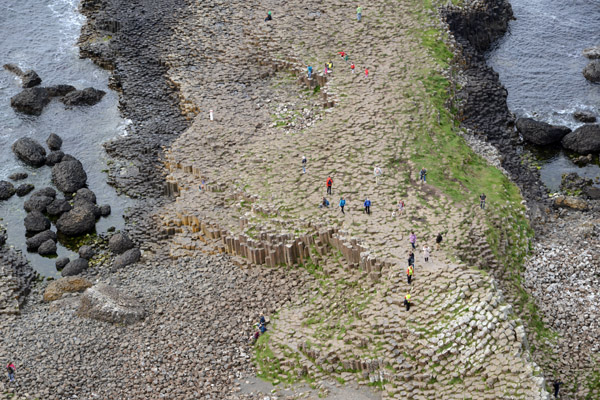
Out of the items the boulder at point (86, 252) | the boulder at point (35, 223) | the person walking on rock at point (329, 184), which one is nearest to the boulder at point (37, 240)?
the boulder at point (35, 223)

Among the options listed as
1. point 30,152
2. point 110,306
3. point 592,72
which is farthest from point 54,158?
point 592,72

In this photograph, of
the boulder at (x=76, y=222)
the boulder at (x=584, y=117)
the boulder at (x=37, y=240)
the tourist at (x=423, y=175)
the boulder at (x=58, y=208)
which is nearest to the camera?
the tourist at (x=423, y=175)

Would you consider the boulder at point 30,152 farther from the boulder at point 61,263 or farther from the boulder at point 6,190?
the boulder at point 61,263

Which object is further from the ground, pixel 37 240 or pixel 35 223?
pixel 35 223

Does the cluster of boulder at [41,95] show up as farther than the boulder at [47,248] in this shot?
Yes

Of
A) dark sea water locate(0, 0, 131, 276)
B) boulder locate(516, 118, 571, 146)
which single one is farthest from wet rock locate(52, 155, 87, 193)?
boulder locate(516, 118, 571, 146)

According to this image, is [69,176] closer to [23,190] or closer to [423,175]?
[23,190]
